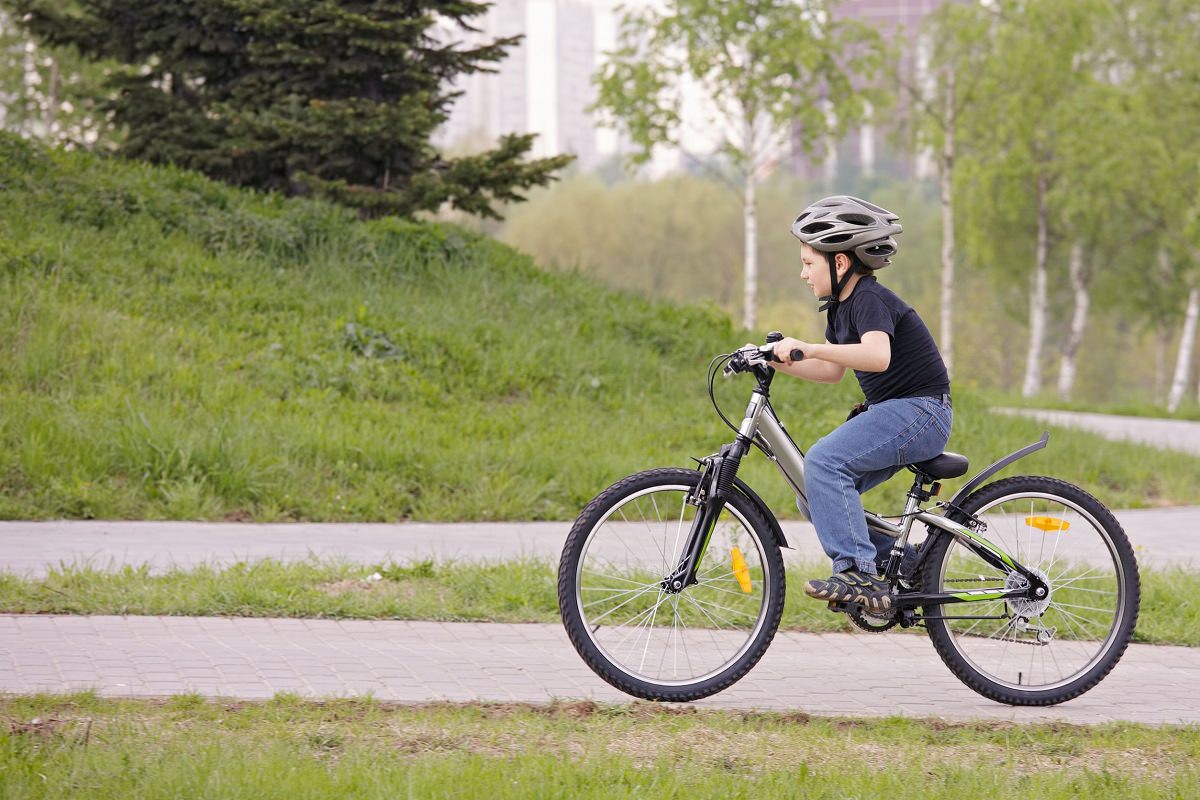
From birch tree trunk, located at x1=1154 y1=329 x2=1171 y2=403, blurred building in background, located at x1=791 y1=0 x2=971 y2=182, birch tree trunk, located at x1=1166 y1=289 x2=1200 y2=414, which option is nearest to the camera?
birch tree trunk, located at x1=1166 y1=289 x2=1200 y2=414

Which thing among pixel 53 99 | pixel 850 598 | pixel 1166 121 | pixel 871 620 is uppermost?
pixel 1166 121

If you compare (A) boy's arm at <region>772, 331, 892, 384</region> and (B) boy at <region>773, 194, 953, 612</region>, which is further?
(B) boy at <region>773, 194, 953, 612</region>

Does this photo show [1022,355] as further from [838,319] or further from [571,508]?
[838,319]

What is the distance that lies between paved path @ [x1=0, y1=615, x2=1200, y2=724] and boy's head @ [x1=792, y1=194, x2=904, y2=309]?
164 centimetres

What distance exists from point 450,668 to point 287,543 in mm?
3300

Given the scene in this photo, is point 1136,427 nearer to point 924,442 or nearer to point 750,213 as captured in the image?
point 750,213

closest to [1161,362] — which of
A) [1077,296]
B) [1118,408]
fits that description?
[1077,296]

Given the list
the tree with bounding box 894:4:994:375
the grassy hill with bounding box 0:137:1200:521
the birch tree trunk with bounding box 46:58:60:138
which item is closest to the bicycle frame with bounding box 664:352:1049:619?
the grassy hill with bounding box 0:137:1200:521

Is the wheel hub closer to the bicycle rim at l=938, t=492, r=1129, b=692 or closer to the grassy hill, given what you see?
the bicycle rim at l=938, t=492, r=1129, b=692

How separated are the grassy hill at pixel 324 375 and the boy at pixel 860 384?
520cm

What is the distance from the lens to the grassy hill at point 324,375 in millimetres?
9586

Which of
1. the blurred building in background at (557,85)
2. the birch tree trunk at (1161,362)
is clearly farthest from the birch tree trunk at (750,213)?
the blurred building in background at (557,85)

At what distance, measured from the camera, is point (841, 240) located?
196 inches

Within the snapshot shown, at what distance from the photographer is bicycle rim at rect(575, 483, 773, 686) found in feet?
16.6
